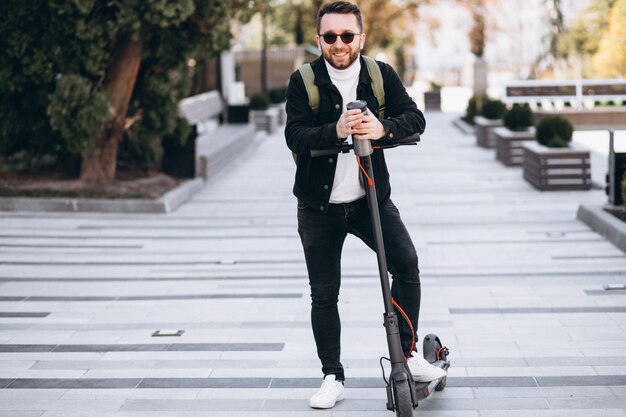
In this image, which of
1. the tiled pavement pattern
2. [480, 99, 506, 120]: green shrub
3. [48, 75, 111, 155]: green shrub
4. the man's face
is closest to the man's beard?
the man's face

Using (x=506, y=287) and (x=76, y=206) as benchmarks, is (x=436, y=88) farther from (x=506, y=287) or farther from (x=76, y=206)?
(x=506, y=287)

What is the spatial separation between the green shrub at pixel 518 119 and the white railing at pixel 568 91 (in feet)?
29.1

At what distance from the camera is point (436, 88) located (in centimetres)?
3672

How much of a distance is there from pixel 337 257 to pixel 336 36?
1.03 meters

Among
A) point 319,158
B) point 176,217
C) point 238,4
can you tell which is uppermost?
point 238,4

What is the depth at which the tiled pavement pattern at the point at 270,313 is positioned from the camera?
5.39 m

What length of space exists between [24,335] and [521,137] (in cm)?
1187

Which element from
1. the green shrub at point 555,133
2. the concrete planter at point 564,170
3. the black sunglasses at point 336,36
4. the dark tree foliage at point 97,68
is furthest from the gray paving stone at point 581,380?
the green shrub at point 555,133

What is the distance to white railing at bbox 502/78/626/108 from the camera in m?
26.3

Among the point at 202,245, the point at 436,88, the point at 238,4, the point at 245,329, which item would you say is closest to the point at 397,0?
the point at 436,88

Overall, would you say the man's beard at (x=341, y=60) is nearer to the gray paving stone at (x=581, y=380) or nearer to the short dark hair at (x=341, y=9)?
the short dark hair at (x=341, y=9)

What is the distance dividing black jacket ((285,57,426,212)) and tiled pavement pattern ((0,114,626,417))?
1.07 meters

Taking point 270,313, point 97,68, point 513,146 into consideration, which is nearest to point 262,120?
point 513,146

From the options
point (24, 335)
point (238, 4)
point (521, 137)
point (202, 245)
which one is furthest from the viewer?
point (521, 137)
